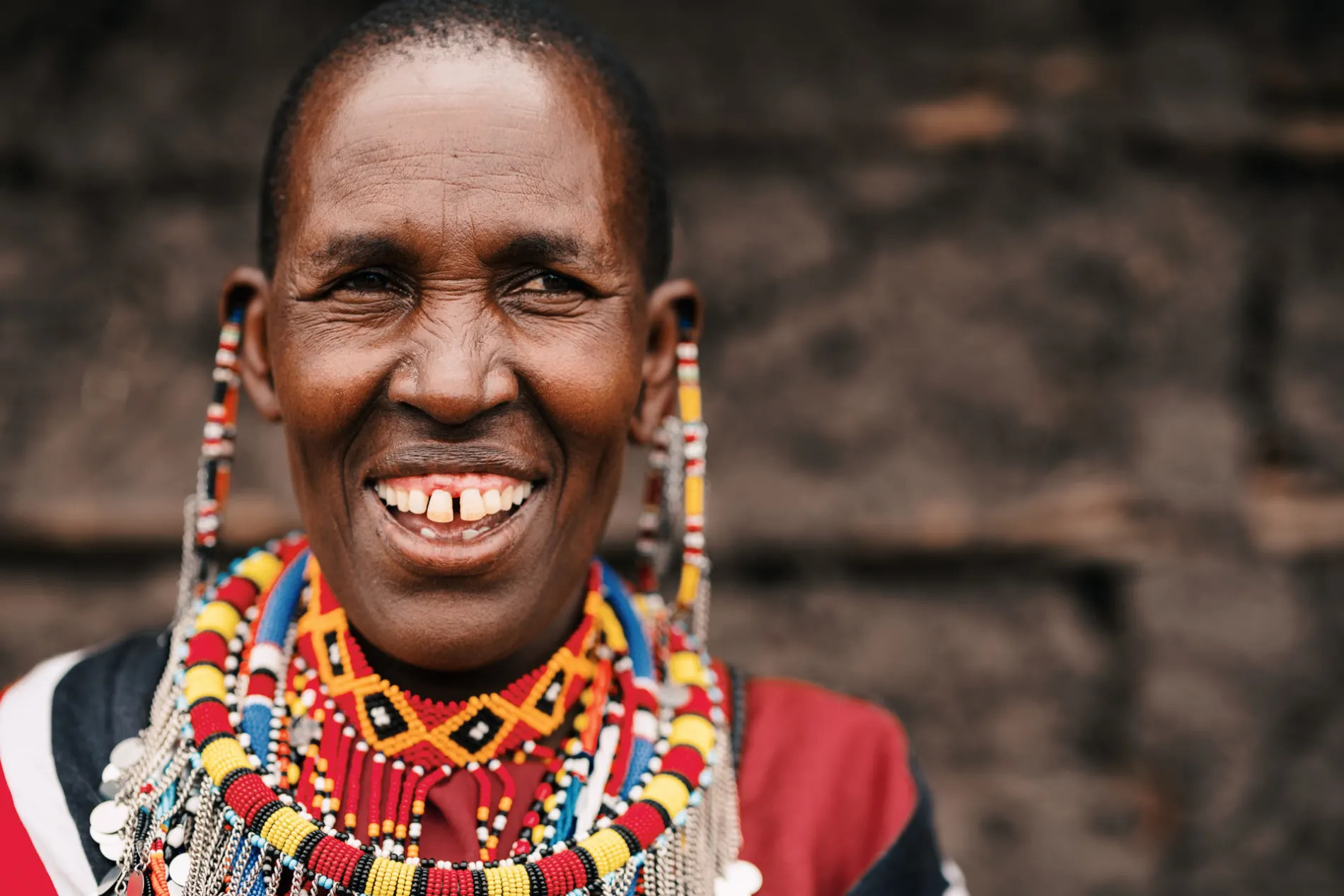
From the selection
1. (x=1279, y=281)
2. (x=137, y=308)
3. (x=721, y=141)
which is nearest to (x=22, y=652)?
(x=137, y=308)

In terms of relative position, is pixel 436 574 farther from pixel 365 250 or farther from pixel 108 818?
pixel 108 818

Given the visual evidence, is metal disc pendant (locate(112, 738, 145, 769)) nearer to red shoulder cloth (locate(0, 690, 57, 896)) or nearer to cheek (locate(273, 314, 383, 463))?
red shoulder cloth (locate(0, 690, 57, 896))

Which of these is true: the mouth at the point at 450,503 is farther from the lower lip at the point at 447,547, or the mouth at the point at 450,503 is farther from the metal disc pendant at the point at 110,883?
the metal disc pendant at the point at 110,883

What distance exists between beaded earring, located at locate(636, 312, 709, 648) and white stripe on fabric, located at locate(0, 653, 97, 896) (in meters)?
0.96

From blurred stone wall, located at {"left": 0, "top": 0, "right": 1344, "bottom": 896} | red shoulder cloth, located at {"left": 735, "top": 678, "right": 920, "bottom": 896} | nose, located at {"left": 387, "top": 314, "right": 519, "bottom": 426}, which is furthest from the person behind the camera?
blurred stone wall, located at {"left": 0, "top": 0, "right": 1344, "bottom": 896}

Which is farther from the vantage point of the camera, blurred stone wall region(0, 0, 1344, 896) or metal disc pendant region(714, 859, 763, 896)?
blurred stone wall region(0, 0, 1344, 896)

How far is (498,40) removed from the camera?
5.82 ft

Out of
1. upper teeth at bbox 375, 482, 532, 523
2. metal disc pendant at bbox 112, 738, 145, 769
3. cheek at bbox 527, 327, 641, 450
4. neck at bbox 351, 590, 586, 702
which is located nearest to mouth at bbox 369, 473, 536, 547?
upper teeth at bbox 375, 482, 532, 523

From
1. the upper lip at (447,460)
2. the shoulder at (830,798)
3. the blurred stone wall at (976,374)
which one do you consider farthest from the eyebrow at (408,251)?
the blurred stone wall at (976,374)

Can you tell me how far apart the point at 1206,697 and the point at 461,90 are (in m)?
2.53

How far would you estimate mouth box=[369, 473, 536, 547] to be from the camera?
5.61 feet

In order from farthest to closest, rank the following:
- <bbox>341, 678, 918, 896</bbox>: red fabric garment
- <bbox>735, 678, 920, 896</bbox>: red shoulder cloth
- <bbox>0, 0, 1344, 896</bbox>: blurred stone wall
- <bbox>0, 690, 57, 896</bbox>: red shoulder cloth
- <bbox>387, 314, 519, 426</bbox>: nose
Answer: <bbox>0, 0, 1344, 896</bbox>: blurred stone wall
<bbox>735, 678, 920, 896</bbox>: red shoulder cloth
<bbox>341, 678, 918, 896</bbox>: red fabric garment
<bbox>0, 690, 57, 896</bbox>: red shoulder cloth
<bbox>387, 314, 519, 426</bbox>: nose

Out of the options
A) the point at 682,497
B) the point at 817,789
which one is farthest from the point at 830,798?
the point at 682,497

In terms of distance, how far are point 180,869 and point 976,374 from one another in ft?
7.45
